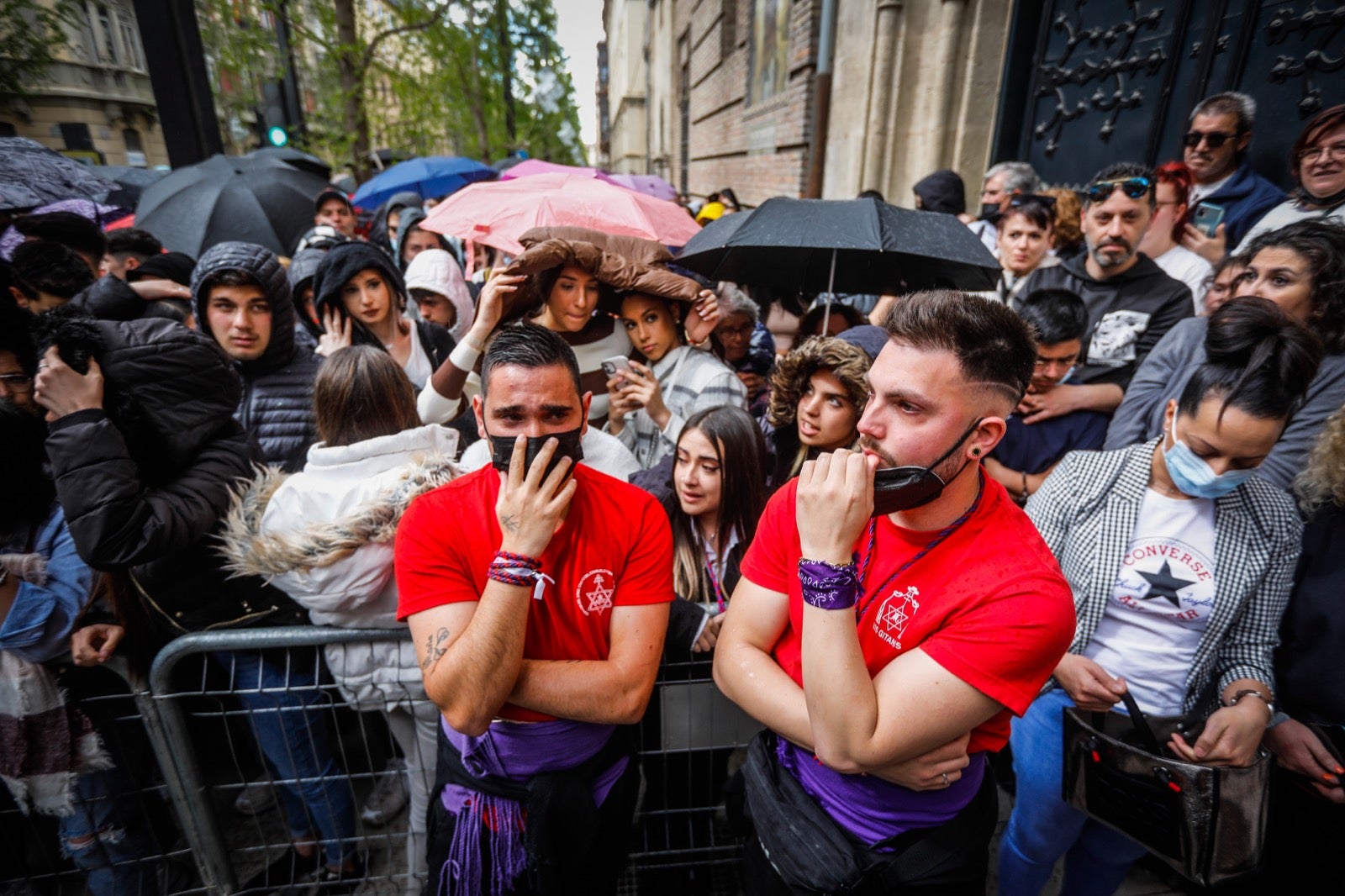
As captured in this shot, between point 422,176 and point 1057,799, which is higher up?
point 422,176

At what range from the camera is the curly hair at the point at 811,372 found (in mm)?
2471

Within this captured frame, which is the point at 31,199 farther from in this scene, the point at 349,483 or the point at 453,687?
the point at 453,687

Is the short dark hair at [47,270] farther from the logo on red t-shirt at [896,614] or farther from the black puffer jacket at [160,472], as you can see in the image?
the logo on red t-shirt at [896,614]

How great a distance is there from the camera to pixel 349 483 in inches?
83.0

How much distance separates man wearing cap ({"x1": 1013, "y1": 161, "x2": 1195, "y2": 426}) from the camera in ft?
10.2

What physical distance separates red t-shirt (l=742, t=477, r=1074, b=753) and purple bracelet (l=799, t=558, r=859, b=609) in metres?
0.16

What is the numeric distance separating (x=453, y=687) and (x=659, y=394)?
1.80 meters

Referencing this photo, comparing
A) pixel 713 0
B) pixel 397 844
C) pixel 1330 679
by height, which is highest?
pixel 713 0

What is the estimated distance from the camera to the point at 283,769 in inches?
95.9

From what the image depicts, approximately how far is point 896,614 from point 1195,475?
119 cm

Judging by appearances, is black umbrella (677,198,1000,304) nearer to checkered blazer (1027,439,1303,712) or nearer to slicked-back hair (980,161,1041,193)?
checkered blazer (1027,439,1303,712)

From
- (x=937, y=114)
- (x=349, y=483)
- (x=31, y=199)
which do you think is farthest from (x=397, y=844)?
(x=937, y=114)

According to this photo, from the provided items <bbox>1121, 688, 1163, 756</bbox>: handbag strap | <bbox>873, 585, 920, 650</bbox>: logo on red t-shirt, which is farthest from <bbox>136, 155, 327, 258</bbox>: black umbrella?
<bbox>1121, 688, 1163, 756</bbox>: handbag strap

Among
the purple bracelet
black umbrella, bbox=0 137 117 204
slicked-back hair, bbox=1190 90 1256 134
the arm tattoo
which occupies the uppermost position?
slicked-back hair, bbox=1190 90 1256 134
